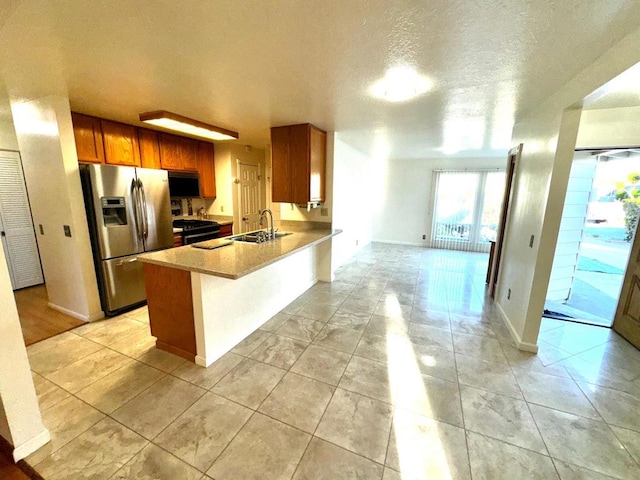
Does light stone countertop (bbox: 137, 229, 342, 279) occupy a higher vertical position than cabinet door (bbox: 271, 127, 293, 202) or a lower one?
lower

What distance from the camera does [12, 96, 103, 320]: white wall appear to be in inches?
102

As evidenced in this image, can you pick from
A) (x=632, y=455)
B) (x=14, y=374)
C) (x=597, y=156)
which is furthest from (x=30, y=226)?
(x=597, y=156)

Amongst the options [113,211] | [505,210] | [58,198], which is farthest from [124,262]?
[505,210]

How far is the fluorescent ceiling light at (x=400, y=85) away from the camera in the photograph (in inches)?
74.2

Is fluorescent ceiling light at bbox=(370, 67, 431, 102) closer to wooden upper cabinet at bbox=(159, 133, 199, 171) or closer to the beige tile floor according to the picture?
the beige tile floor

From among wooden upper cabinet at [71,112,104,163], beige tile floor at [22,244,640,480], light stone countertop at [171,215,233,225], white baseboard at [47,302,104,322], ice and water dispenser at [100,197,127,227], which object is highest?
wooden upper cabinet at [71,112,104,163]

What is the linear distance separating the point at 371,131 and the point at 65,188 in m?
3.66

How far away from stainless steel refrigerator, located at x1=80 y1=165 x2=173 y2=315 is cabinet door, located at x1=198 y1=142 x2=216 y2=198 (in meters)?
1.19

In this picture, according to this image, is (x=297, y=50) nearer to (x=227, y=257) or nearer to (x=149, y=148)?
(x=227, y=257)

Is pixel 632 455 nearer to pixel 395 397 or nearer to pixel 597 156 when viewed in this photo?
pixel 395 397

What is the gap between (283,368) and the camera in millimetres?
2211

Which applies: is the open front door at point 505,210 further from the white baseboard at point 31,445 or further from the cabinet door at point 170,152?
the cabinet door at point 170,152

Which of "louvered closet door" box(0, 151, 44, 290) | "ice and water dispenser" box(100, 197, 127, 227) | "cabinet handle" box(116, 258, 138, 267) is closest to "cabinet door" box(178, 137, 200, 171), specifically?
"ice and water dispenser" box(100, 197, 127, 227)

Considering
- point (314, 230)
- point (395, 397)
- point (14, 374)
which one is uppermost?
point (314, 230)
